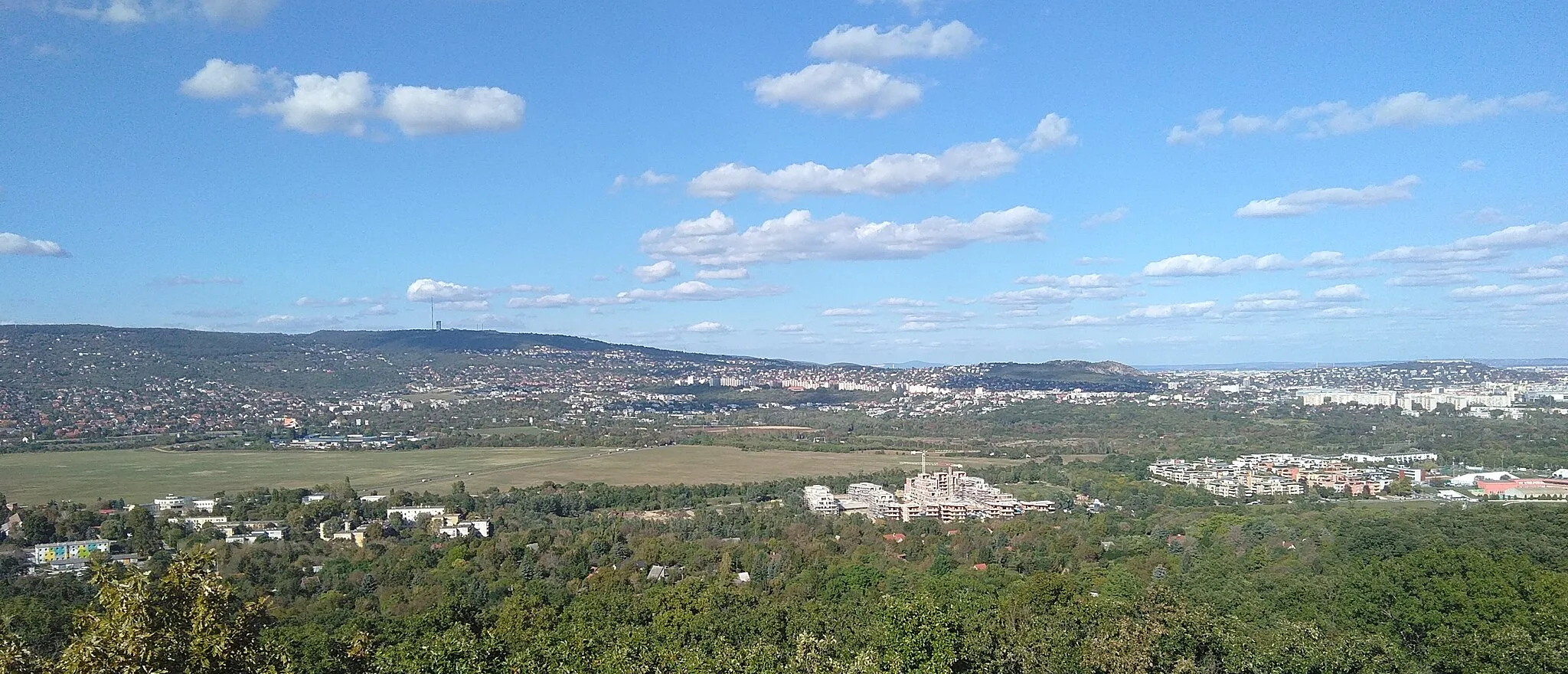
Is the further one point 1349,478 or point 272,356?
point 272,356

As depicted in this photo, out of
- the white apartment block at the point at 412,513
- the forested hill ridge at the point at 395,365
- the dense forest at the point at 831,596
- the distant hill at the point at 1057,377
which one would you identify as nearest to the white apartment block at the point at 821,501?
the dense forest at the point at 831,596

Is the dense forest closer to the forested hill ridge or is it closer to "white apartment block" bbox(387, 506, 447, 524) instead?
"white apartment block" bbox(387, 506, 447, 524)

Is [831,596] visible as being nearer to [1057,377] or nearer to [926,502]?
[926,502]

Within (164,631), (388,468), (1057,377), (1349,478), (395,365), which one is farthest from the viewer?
(1057,377)

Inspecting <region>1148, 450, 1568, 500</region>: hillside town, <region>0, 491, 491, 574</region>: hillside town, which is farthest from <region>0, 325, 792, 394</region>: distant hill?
<region>1148, 450, 1568, 500</region>: hillside town

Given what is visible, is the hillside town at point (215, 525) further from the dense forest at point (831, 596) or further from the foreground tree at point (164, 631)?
the foreground tree at point (164, 631)

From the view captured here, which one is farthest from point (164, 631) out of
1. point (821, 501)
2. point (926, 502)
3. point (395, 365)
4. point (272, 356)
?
point (395, 365)

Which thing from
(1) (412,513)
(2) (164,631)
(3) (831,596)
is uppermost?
(2) (164,631)
